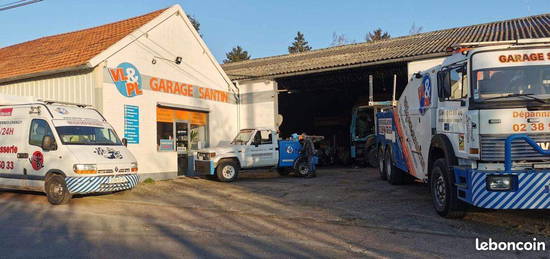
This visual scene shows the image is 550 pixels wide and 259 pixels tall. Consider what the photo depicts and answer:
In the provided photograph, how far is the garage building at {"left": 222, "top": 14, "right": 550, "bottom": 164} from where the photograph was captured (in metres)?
18.0

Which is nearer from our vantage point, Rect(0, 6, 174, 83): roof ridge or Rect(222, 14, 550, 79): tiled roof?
Rect(0, 6, 174, 83): roof ridge

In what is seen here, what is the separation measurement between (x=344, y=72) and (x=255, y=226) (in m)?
14.6

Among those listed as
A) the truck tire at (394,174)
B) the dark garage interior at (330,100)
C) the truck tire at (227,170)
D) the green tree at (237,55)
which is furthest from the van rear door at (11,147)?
the green tree at (237,55)

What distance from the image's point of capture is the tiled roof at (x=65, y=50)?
1387cm

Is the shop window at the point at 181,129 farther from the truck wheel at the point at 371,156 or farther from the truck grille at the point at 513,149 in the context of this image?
the truck grille at the point at 513,149

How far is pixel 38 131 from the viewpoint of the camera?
10.4 meters

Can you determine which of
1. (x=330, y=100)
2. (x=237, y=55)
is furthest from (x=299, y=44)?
(x=330, y=100)

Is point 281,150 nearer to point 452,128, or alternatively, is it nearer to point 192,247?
point 452,128

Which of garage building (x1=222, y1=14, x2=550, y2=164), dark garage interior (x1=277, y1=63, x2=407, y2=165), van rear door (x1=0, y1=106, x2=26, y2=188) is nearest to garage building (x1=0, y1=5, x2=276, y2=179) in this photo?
van rear door (x1=0, y1=106, x2=26, y2=188)

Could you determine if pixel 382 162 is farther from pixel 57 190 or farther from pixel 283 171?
pixel 57 190

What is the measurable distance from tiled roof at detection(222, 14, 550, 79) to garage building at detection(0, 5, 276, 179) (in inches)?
153

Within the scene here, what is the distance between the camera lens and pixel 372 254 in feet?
18.8

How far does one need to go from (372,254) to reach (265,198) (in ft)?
17.6

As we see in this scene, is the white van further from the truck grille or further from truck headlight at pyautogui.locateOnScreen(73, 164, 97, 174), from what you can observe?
the truck grille
